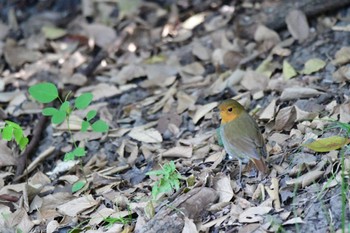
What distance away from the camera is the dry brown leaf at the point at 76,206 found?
4574 millimetres

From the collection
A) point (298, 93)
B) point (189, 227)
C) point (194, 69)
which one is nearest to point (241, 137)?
point (189, 227)

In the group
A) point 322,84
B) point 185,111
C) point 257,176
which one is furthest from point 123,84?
point 257,176

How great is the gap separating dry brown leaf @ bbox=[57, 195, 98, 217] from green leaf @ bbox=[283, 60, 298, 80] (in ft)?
6.18

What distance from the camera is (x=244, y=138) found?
4438 mm

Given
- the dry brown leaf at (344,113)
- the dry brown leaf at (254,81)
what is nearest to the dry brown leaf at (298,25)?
the dry brown leaf at (254,81)

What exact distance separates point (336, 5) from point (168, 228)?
2.99 m

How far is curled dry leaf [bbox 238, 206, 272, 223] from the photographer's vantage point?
155 inches

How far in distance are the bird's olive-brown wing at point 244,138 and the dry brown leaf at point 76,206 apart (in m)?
0.97

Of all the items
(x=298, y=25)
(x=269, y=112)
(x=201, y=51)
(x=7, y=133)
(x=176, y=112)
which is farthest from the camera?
(x=201, y=51)

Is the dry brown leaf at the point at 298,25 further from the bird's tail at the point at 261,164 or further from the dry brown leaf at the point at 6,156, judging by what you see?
the dry brown leaf at the point at 6,156

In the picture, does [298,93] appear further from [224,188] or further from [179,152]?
[224,188]

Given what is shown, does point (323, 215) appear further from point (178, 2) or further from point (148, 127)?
point (178, 2)

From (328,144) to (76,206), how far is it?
166 cm

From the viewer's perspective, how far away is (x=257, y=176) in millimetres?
4371
